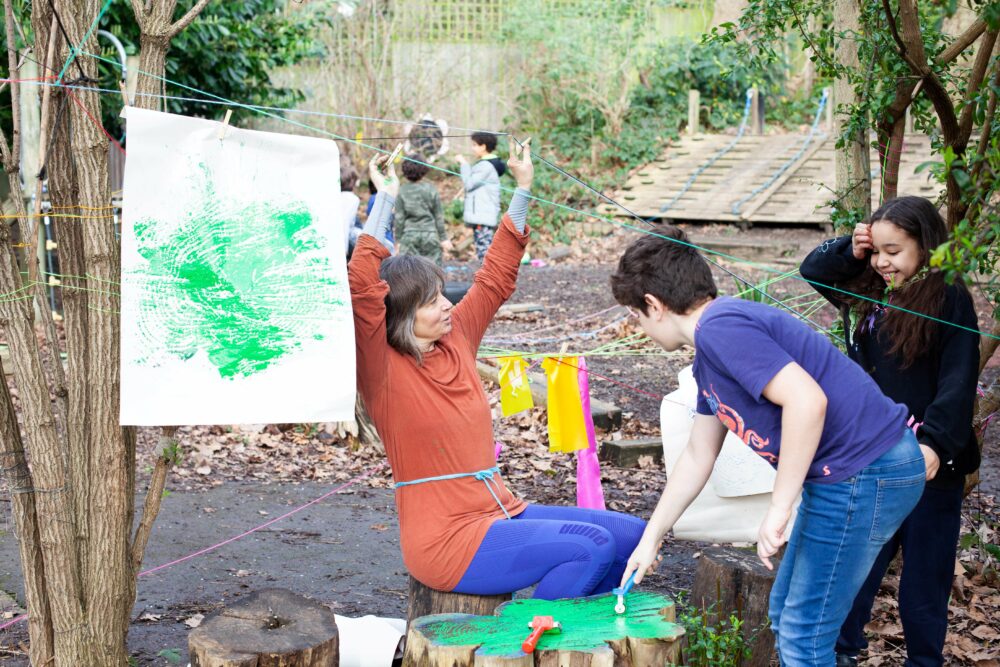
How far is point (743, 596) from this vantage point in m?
3.46

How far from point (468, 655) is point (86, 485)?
4.23ft

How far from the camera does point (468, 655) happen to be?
108 inches

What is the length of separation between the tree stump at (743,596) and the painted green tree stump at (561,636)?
498mm

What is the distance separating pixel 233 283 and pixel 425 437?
2.42 ft

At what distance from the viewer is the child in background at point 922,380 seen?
2875mm

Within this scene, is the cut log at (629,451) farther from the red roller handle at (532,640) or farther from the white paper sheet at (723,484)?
the red roller handle at (532,640)

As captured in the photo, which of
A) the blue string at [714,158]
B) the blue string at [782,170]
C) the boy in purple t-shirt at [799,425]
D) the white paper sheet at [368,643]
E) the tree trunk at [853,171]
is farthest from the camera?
the blue string at [714,158]

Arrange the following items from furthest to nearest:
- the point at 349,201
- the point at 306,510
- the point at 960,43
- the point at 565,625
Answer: the point at 349,201
the point at 306,510
the point at 960,43
the point at 565,625

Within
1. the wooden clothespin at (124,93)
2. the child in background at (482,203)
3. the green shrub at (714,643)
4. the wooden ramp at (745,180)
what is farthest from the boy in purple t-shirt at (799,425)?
the wooden ramp at (745,180)

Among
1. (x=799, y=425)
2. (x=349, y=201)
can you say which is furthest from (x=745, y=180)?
(x=799, y=425)

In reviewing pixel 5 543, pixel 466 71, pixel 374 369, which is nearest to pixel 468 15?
pixel 466 71

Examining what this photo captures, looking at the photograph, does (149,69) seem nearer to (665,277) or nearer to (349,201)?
(665,277)

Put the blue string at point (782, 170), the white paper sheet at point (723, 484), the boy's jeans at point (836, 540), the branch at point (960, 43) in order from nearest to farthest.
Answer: the boy's jeans at point (836, 540), the branch at point (960, 43), the white paper sheet at point (723, 484), the blue string at point (782, 170)

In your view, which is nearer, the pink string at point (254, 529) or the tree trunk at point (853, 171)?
the pink string at point (254, 529)
